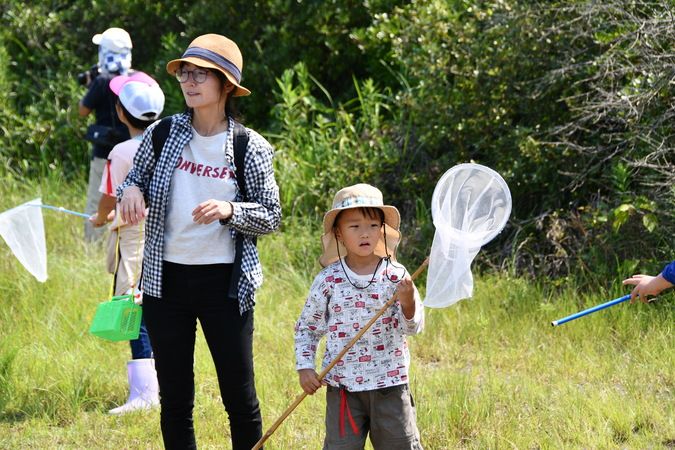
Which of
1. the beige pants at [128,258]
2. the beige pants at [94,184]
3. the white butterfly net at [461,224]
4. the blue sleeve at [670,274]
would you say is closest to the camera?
the white butterfly net at [461,224]

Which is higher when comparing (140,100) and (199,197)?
(140,100)

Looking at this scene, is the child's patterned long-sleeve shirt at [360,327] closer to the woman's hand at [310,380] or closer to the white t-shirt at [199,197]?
the woman's hand at [310,380]

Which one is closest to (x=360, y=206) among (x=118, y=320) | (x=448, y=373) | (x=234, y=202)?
(x=234, y=202)

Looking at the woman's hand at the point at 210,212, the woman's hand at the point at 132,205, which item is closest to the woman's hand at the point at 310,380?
the woman's hand at the point at 210,212

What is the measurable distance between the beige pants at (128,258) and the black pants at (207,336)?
127cm

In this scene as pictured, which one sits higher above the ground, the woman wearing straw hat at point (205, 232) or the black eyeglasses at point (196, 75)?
the black eyeglasses at point (196, 75)

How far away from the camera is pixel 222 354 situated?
3926 millimetres

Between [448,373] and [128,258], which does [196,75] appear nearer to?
[128,258]

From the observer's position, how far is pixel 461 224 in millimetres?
3473

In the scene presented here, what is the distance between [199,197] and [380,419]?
1041 millimetres

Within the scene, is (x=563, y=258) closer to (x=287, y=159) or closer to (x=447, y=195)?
(x=287, y=159)

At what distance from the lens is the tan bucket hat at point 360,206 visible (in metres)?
3.66

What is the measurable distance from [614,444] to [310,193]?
387 centimetres

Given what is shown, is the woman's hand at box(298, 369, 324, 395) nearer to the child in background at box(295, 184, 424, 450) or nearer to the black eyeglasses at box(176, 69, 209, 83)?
the child in background at box(295, 184, 424, 450)
